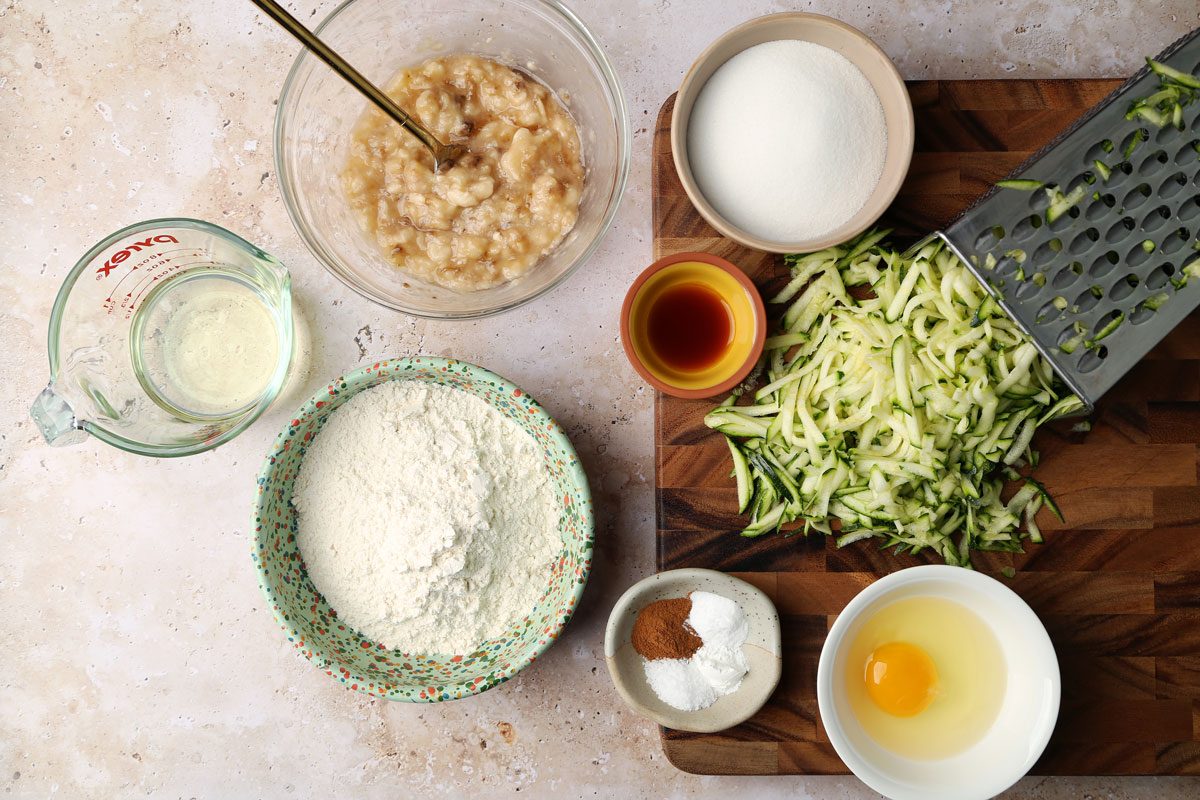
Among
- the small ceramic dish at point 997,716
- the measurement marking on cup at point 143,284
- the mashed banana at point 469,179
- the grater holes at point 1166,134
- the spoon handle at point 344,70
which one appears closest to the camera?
the spoon handle at point 344,70

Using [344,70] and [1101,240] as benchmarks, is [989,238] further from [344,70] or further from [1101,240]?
[344,70]

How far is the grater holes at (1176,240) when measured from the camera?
1.76 meters

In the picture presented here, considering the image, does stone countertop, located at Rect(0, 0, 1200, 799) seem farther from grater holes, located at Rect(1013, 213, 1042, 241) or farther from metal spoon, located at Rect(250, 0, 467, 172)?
grater holes, located at Rect(1013, 213, 1042, 241)

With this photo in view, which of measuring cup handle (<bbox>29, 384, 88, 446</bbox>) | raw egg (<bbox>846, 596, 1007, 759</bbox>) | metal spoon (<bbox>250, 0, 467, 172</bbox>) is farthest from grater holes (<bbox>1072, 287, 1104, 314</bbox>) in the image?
measuring cup handle (<bbox>29, 384, 88, 446</bbox>)

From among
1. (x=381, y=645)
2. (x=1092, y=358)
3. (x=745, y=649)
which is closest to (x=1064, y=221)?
(x=1092, y=358)

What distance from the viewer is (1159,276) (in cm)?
178

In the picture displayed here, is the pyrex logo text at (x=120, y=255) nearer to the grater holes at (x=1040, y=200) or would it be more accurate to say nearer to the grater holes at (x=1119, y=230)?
the grater holes at (x=1040, y=200)

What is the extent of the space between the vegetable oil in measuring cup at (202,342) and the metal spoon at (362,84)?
0.62 metres

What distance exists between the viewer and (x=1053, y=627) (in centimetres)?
204

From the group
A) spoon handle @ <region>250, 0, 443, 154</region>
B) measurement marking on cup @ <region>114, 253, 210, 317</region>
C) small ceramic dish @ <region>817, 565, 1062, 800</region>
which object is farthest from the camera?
measurement marking on cup @ <region>114, 253, 210, 317</region>

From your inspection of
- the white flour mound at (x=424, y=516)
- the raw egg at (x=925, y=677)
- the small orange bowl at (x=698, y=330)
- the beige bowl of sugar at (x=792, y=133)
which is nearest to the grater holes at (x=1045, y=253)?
the beige bowl of sugar at (x=792, y=133)

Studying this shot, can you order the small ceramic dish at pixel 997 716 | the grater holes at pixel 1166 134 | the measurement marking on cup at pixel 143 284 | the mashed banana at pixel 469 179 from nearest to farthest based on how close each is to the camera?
1. the grater holes at pixel 1166 134
2. the small ceramic dish at pixel 997 716
3. the mashed banana at pixel 469 179
4. the measurement marking on cup at pixel 143 284

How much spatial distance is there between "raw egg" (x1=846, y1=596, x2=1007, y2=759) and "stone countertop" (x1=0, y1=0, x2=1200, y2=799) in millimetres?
330

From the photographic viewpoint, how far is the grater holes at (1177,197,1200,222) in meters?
1.75
